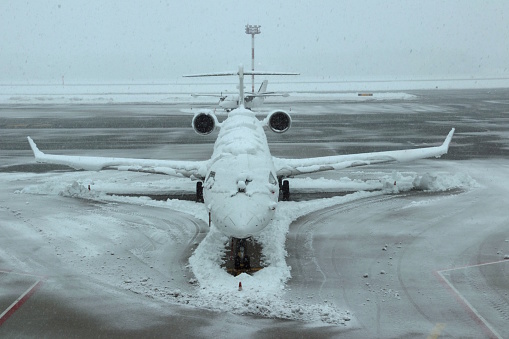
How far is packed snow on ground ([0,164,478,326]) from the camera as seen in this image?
11.7 meters

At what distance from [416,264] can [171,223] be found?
8.32 metres

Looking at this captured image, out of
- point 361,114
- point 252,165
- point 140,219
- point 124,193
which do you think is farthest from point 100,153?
point 361,114

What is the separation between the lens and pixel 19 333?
1018 centimetres

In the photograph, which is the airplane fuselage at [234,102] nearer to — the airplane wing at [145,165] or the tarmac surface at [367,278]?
the tarmac surface at [367,278]

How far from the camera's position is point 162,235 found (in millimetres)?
16594

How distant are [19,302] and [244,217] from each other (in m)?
5.49

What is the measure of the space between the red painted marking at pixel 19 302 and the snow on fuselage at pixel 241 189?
4.63m

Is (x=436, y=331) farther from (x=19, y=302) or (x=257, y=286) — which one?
(x=19, y=302)

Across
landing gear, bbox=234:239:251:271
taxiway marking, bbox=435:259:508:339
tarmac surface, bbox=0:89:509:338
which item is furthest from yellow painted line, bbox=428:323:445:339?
landing gear, bbox=234:239:251:271

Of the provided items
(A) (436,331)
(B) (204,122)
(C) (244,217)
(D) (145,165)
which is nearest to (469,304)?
(A) (436,331)

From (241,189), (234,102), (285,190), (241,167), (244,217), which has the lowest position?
(285,190)

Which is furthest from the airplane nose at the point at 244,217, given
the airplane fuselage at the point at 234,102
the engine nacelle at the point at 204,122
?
the airplane fuselage at the point at 234,102

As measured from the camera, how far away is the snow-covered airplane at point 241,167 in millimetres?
13031

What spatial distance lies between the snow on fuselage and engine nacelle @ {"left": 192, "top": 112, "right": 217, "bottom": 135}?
5440 mm
